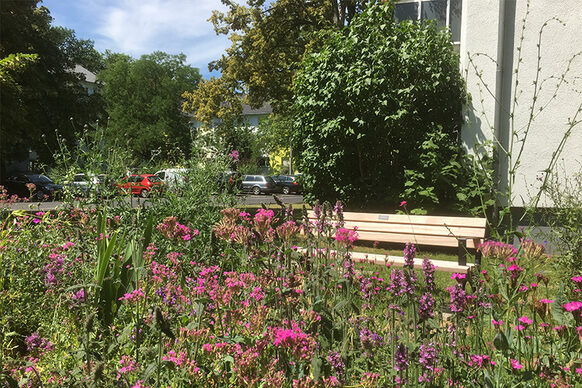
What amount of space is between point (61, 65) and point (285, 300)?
24.7 m

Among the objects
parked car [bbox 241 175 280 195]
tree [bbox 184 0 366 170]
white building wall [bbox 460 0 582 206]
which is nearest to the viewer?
white building wall [bbox 460 0 582 206]

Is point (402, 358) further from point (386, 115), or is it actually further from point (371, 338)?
point (386, 115)

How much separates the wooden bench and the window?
26.5 feet

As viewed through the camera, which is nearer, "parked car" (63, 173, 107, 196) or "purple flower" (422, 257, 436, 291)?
"purple flower" (422, 257, 436, 291)

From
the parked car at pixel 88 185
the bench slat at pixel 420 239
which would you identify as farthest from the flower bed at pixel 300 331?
the parked car at pixel 88 185

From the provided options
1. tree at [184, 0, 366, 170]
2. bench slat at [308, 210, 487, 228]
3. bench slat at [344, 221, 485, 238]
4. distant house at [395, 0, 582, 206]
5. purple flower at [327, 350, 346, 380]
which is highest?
tree at [184, 0, 366, 170]

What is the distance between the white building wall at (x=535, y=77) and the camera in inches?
325

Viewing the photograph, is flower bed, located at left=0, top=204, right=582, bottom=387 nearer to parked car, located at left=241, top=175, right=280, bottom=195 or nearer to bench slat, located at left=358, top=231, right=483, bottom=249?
bench slat, located at left=358, top=231, right=483, bottom=249

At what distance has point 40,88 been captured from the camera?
2031 centimetres

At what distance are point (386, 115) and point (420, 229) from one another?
3.63 metres

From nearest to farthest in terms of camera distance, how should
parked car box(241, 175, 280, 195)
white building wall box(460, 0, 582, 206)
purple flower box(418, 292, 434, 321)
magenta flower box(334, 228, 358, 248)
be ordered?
1. purple flower box(418, 292, 434, 321)
2. magenta flower box(334, 228, 358, 248)
3. white building wall box(460, 0, 582, 206)
4. parked car box(241, 175, 280, 195)

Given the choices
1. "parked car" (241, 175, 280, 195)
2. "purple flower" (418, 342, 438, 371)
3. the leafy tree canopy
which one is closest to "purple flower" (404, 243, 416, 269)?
"purple flower" (418, 342, 438, 371)

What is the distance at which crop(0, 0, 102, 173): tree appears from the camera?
18.8m

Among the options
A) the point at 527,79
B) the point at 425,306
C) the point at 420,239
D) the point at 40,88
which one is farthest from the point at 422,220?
the point at 40,88
